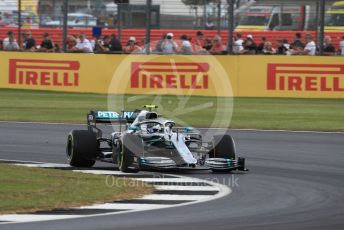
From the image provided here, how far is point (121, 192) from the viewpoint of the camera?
1237 cm

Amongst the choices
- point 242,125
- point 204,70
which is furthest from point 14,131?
point 204,70

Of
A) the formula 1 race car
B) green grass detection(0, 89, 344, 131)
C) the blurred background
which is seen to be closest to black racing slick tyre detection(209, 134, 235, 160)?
the formula 1 race car

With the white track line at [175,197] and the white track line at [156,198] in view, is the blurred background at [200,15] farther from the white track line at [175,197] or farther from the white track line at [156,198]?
the white track line at [175,197]

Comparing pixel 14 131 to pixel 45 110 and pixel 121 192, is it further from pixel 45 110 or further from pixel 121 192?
pixel 121 192

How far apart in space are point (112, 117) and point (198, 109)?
1164 cm

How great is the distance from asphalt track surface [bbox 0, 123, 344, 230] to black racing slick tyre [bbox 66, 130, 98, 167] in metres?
0.93

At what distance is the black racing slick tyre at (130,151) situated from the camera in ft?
47.6

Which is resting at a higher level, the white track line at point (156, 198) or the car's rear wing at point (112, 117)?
the car's rear wing at point (112, 117)

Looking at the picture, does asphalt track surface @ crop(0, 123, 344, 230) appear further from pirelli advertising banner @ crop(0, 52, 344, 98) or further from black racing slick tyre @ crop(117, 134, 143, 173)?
pirelli advertising banner @ crop(0, 52, 344, 98)

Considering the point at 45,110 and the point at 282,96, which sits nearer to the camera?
the point at 45,110

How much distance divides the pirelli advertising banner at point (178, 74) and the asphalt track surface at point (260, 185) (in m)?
9.53

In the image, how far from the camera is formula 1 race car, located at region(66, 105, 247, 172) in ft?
47.7

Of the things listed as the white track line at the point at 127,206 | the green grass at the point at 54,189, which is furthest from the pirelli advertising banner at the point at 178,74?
the white track line at the point at 127,206

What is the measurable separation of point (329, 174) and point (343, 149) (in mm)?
3755
